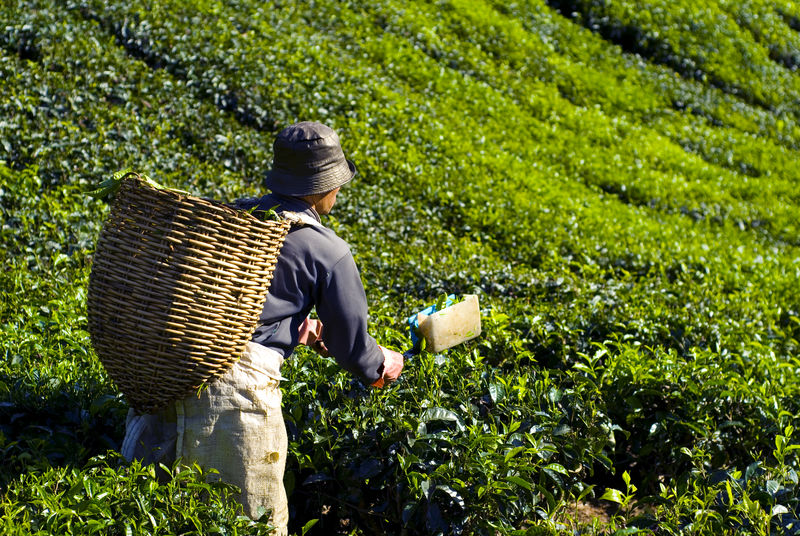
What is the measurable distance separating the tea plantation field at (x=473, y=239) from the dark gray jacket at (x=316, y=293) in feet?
1.55

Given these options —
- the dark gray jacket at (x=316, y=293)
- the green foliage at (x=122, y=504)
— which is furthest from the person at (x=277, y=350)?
the green foliage at (x=122, y=504)

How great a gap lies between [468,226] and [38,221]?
376 cm

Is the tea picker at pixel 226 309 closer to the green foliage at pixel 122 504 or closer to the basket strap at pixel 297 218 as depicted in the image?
the basket strap at pixel 297 218

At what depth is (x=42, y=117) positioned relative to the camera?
7.00 meters

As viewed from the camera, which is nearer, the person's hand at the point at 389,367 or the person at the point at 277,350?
the person at the point at 277,350

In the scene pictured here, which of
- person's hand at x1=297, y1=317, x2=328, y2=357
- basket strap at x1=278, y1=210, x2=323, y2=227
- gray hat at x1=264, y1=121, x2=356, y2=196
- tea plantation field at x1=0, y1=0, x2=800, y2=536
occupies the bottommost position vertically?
tea plantation field at x1=0, y1=0, x2=800, y2=536

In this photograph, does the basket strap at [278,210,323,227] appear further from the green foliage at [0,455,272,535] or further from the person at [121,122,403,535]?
the green foliage at [0,455,272,535]

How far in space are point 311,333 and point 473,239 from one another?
4389 millimetres

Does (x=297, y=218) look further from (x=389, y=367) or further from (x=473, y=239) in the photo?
(x=473, y=239)

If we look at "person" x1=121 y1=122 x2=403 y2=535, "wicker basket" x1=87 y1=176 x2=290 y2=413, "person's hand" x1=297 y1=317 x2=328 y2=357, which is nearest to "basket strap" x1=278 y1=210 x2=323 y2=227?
"person" x1=121 y1=122 x2=403 y2=535

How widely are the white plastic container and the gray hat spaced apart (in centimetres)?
85

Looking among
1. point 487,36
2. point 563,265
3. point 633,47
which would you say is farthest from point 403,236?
point 633,47

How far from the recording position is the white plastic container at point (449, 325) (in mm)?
3531

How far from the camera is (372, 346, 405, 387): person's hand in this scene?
3.20 m
